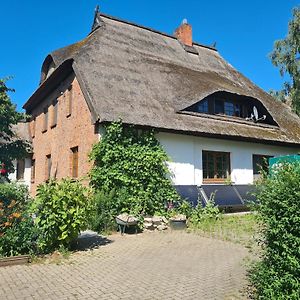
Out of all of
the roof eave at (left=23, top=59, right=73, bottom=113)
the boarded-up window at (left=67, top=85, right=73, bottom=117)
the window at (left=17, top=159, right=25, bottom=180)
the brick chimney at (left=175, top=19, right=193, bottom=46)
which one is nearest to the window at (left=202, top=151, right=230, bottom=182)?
the boarded-up window at (left=67, top=85, right=73, bottom=117)

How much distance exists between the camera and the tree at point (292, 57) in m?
23.8

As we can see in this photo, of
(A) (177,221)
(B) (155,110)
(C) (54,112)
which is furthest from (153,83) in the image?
(A) (177,221)

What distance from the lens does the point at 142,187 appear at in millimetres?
11109

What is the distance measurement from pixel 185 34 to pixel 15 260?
18521 millimetres

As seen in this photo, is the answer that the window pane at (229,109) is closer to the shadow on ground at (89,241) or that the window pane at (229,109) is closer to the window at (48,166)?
the window at (48,166)

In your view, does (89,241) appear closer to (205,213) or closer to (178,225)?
(178,225)

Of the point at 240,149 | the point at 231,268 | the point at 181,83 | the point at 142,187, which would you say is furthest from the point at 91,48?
the point at 231,268

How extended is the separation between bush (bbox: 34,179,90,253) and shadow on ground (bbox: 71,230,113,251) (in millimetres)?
410

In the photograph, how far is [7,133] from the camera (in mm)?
17078

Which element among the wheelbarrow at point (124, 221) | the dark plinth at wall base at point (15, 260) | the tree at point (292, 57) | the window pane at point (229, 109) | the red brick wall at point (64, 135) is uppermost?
the tree at point (292, 57)

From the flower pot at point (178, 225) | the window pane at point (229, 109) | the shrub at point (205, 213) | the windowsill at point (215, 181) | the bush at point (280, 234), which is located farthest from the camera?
the window pane at point (229, 109)

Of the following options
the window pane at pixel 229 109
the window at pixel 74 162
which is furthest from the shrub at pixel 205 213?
the window pane at pixel 229 109

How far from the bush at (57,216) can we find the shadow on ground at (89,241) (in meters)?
0.41

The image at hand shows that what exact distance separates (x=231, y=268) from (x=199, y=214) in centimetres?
539
